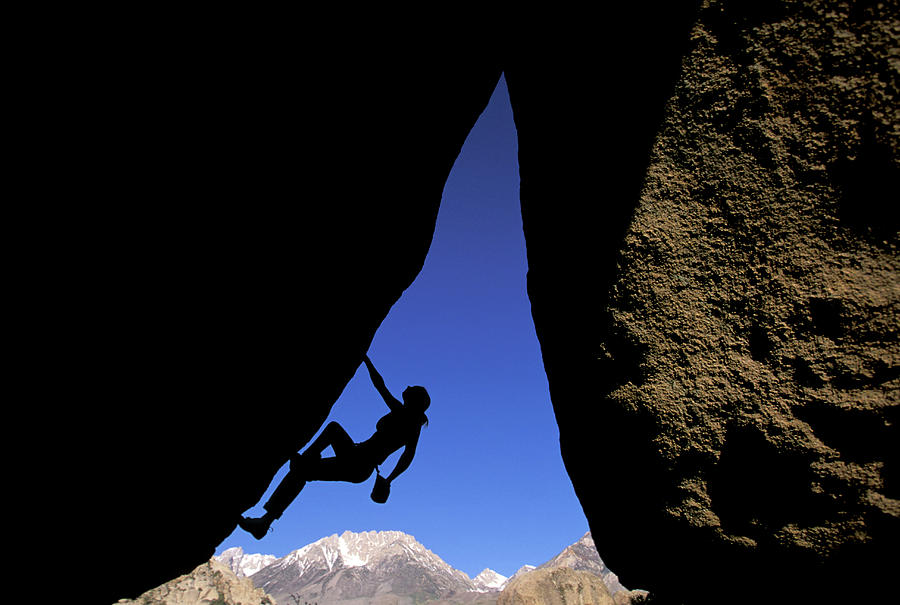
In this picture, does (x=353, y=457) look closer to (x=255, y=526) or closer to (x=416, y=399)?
(x=416, y=399)

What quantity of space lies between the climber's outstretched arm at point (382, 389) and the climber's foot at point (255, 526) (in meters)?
1.55

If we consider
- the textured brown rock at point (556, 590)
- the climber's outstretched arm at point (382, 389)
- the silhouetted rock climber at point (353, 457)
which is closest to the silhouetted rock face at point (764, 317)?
the climber's outstretched arm at point (382, 389)

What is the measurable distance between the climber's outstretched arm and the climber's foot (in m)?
1.55

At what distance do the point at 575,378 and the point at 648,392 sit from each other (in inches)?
12.3

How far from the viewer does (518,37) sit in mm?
2270

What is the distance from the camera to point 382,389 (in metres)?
4.04

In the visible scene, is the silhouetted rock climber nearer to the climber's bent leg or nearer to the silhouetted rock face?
the climber's bent leg

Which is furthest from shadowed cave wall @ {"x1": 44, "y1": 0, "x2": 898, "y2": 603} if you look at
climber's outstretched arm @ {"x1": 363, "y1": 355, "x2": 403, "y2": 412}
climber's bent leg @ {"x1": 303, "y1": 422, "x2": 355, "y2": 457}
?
climber's bent leg @ {"x1": 303, "y1": 422, "x2": 355, "y2": 457}

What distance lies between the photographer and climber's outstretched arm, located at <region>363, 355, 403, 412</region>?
153 inches

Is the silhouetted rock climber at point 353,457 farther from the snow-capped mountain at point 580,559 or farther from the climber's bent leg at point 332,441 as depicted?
the snow-capped mountain at point 580,559

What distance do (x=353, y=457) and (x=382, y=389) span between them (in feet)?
2.15

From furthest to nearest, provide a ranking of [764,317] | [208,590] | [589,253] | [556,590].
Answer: [208,590]
[556,590]
[589,253]
[764,317]

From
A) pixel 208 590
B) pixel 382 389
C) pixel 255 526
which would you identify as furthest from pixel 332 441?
pixel 208 590

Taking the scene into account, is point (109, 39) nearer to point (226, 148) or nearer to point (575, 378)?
point (226, 148)
